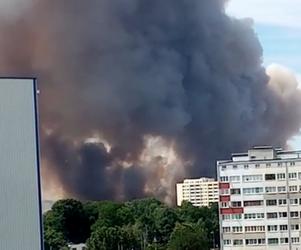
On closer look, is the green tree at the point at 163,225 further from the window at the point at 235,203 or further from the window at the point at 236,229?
the window at the point at 235,203

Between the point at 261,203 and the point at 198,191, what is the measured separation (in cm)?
3257

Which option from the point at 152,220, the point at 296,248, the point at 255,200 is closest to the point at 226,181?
the point at 255,200

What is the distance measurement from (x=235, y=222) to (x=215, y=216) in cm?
1182

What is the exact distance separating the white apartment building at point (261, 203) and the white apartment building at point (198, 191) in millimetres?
28551

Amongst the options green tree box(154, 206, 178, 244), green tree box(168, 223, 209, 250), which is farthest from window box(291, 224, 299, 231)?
green tree box(154, 206, 178, 244)

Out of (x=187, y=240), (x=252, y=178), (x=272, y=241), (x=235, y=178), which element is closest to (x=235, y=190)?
(x=235, y=178)

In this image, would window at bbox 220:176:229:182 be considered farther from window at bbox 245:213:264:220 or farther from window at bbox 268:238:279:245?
window at bbox 268:238:279:245

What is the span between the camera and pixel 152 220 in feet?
129

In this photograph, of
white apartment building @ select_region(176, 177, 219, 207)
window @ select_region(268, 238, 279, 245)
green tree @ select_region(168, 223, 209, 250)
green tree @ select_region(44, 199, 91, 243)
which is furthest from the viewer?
white apartment building @ select_region(176, 177, 219, 207)

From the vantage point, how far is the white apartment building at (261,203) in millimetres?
28203

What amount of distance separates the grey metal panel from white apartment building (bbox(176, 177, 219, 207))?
42.8 metres

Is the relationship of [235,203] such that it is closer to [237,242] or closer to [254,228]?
[254,228]

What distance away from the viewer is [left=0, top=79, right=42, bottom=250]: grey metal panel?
14.3 m

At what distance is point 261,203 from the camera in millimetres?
28516
